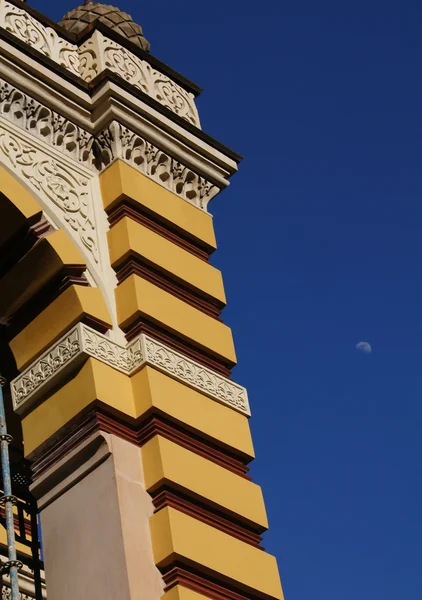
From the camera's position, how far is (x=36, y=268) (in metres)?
10.5

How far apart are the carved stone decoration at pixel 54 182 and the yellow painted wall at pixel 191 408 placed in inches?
47.8

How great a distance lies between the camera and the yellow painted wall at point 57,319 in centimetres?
1022

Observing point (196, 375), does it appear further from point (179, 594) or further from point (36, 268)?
point (179, 594)

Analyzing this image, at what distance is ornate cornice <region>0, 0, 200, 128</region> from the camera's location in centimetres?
1174

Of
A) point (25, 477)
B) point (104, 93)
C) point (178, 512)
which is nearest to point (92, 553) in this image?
point (178, 512)

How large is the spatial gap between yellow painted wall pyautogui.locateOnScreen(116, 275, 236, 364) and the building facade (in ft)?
0.04

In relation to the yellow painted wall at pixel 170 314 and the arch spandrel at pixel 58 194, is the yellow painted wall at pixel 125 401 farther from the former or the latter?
the arch spandrel at pixel 58 194

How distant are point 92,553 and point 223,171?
4254mm

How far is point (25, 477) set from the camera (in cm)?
1110

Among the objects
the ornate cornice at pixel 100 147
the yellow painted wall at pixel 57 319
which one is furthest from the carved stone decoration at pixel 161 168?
the yellow painted wall at pixel 57 319

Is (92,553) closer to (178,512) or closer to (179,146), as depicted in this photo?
(178,512)

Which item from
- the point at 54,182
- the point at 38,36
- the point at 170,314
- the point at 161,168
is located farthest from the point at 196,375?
the point at 38,36

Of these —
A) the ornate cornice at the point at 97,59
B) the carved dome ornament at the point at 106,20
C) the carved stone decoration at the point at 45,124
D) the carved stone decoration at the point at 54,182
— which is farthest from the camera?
the carved dome ornament at the point at 106,20

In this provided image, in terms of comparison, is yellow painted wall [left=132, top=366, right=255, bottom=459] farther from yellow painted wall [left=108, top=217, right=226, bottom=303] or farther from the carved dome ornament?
the carved dome ornament
